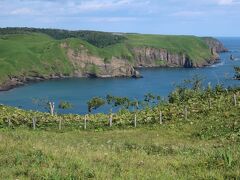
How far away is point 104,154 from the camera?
17359 mm

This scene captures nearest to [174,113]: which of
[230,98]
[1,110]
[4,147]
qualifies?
[230,98]

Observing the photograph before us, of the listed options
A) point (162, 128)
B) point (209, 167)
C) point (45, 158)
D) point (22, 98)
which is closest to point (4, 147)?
point (45, 158)

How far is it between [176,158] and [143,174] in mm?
3426

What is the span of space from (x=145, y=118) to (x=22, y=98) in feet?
521

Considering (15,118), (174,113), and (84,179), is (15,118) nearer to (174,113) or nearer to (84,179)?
(174,113)

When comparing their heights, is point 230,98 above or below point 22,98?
above

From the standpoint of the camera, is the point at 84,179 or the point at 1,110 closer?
the point at 84,179

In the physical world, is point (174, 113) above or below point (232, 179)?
below

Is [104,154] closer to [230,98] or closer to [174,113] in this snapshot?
[174,113]

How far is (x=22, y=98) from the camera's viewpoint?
196 metres

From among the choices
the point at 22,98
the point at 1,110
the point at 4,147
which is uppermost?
the point at 4,147

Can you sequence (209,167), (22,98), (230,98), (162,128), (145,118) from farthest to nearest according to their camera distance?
(22,98) → (230,98) → (145,118) → (162,128) → (209,167)

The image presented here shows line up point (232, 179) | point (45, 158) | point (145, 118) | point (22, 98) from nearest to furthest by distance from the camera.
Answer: point (232, 179), point (45, 158), point (145, 118), point (22, 98)

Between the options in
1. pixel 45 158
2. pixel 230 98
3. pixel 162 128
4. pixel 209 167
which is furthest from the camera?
pixel 230 98
